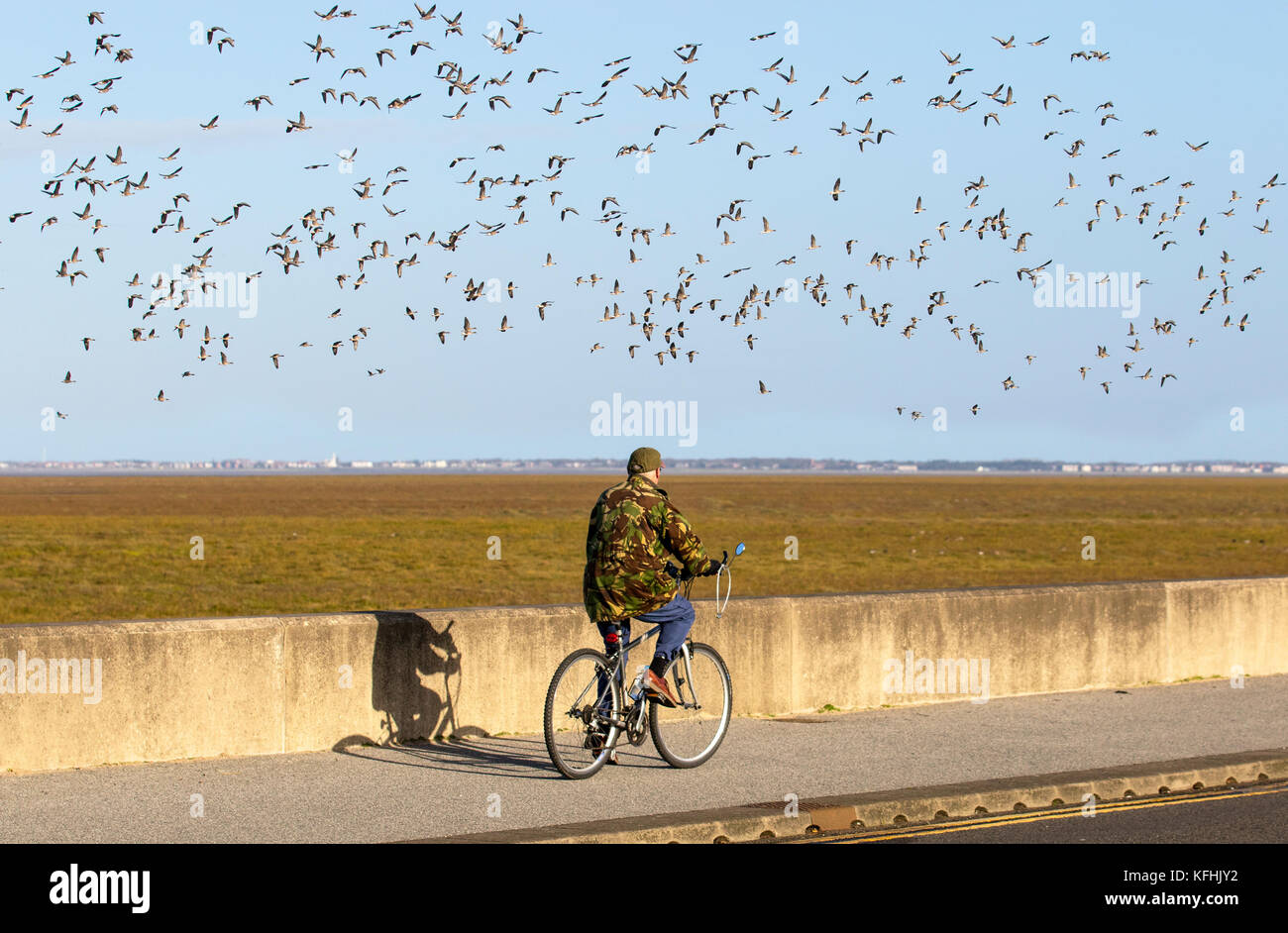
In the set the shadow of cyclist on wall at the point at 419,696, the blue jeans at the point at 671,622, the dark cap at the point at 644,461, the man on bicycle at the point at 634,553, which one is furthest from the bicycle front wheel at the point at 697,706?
the dark cap at the point at 644,461

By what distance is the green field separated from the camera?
30.5 m

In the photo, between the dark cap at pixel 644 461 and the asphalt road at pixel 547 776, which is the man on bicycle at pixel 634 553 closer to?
the dark cap at pixel 644 461

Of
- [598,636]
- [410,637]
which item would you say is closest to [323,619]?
[410,637]

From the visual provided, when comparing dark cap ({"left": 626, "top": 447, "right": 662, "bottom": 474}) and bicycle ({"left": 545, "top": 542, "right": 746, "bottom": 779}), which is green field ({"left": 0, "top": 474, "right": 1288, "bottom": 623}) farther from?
dark cap ({"left": 626, "top": 447, "right": 662, "bottom": 474})

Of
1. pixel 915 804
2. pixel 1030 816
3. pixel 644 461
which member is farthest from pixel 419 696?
pixel 1030 816

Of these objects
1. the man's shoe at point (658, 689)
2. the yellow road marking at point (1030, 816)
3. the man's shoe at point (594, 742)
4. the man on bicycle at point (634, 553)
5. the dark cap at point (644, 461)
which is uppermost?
the dark cap at point (644, 461)

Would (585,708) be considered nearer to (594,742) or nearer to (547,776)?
(594,742)

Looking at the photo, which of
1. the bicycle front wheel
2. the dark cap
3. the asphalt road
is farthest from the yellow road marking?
the dark cap

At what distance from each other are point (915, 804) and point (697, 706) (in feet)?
6.54

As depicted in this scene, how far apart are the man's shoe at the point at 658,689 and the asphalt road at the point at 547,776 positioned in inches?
16.6

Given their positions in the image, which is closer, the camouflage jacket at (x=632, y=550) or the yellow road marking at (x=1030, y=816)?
the yellow road marking at (x=1030, y=816)

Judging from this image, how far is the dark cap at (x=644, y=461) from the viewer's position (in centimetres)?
970

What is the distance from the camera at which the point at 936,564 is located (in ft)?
136
